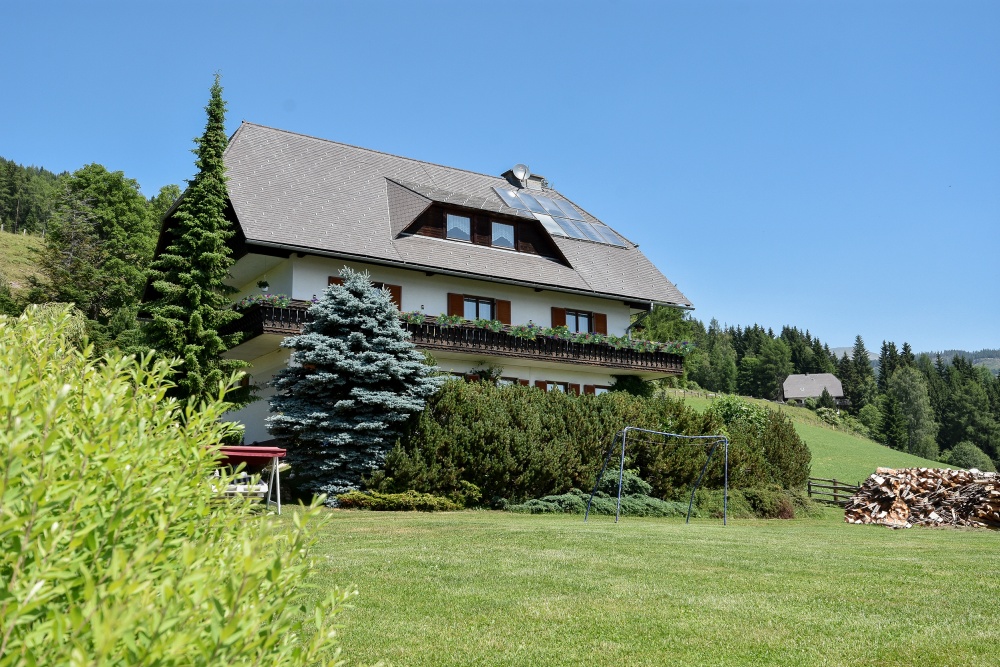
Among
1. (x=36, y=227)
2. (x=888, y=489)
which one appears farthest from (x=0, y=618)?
(x=36, y=227)

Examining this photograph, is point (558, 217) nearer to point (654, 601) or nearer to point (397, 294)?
point (397, 294)

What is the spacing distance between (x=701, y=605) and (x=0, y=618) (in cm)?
724

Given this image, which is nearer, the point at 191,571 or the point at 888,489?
the point at 191,571

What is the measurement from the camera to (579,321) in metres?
34.5

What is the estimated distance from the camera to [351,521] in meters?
16.4

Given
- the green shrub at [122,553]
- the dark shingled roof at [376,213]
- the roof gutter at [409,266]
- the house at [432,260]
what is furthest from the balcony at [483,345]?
the green shrub at [122,553]

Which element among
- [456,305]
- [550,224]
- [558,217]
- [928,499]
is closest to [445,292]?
[456,305]

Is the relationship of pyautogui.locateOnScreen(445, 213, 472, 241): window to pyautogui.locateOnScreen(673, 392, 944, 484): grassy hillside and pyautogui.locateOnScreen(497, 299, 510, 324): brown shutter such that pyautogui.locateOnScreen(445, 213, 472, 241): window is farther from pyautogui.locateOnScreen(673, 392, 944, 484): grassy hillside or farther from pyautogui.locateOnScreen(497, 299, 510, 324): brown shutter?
pyautogui.locateOnScreen(673, 392, 944, 484): grassy hillside

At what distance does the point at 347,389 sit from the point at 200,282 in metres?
5.67

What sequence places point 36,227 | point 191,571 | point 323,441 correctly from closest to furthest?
point 191,571, point 323,441, point 36,227

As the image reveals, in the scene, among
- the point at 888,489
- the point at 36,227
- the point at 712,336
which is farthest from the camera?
the point at 712,336

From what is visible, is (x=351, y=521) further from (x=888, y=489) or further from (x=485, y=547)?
(x=888, y=489)

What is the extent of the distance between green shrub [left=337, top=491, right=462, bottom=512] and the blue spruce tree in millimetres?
543

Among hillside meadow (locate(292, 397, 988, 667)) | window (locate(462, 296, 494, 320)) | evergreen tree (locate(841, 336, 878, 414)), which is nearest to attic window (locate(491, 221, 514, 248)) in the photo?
window (locate(462, 296, 494, 320))
